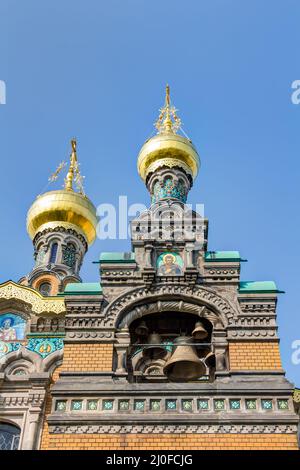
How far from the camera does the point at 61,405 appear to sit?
713 centimetres

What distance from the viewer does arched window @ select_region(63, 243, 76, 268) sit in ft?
55.7

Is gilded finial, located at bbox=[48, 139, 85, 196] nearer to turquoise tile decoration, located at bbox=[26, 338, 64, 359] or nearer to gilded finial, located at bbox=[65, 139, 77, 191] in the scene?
gilded finial, located at bbox=[65, 139, 77, 191]

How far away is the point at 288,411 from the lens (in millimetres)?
6992

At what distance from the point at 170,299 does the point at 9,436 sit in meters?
3.36

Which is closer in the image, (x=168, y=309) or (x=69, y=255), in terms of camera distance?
(x=168, y=309)

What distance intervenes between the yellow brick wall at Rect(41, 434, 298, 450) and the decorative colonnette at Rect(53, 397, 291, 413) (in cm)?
29

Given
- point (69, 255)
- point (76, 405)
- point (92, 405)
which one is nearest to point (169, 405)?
point (92, 405)

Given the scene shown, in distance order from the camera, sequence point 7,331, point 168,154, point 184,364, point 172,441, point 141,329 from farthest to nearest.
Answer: point 168,154
point 7,331
point 141,329
point 184,364
point 172,441

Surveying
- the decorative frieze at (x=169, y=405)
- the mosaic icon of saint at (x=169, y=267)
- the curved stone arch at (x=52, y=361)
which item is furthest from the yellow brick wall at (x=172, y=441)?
the curved stone arch at (x=52, y=361)

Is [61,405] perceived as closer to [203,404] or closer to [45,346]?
[203,404]

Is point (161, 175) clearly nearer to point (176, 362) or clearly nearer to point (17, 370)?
point (17, 370)

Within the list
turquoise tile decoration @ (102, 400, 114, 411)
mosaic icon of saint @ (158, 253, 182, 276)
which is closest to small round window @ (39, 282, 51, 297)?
mosaic icon of saint @ (158, 253, 182, 276)

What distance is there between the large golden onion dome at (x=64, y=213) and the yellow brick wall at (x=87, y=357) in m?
9.96

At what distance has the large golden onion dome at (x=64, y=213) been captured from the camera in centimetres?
1738
